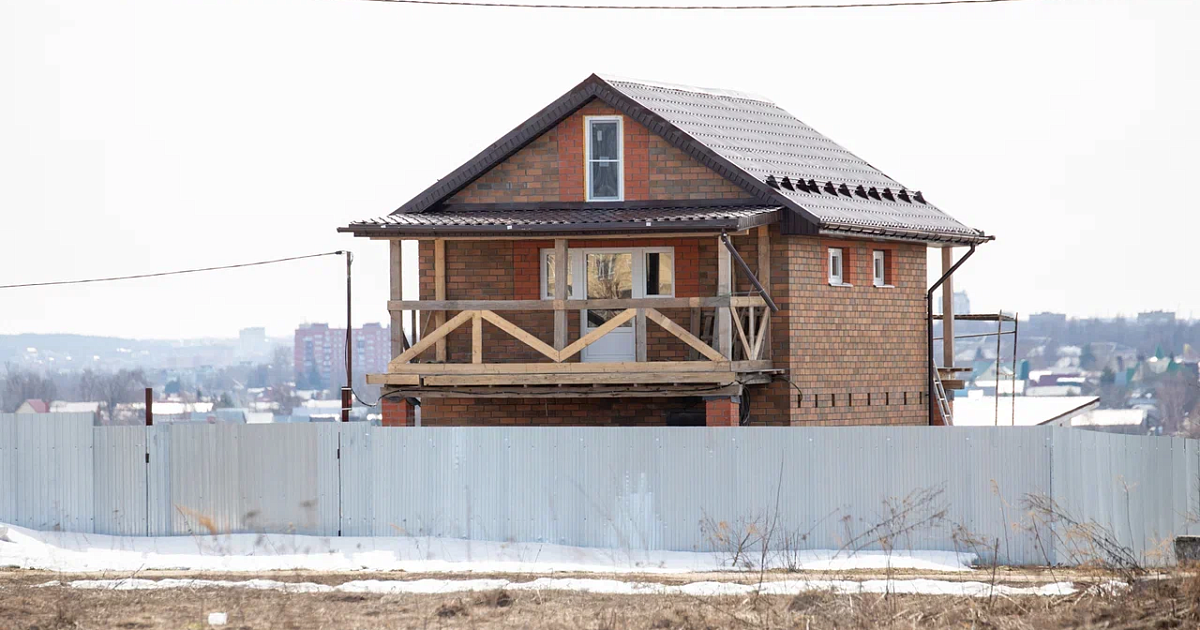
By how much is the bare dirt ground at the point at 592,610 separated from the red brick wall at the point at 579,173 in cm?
1067

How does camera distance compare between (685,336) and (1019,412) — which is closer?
(685,336)

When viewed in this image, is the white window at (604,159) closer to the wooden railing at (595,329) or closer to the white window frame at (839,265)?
the wooden railing at (595,329)

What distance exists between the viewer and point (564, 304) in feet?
81.7

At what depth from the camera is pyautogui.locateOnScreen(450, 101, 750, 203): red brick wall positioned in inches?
1068

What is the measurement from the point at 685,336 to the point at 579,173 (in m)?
4.06

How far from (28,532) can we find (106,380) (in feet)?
349

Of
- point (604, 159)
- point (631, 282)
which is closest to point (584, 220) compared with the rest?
point (631, 282)

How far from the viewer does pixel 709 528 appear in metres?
21.6

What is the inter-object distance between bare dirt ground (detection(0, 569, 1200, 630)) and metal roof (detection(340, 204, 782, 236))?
8267mm

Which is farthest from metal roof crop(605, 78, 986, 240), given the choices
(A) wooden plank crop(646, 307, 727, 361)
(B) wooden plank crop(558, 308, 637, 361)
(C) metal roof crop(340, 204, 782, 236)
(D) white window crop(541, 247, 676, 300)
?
(B) wooden plank crop(558, 308, 637, 361)

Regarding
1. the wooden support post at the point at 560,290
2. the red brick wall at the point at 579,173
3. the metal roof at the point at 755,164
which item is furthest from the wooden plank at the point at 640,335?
the red brick wall at the point at 579,173

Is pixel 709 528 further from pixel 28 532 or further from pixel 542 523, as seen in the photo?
pixel 28 532

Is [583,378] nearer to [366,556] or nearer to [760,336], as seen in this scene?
[760,336]

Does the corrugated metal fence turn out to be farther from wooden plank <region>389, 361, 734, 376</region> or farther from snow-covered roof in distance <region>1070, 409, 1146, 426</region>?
snow-covered roof in distance <region>1070, 409, 1146, 426</region>
